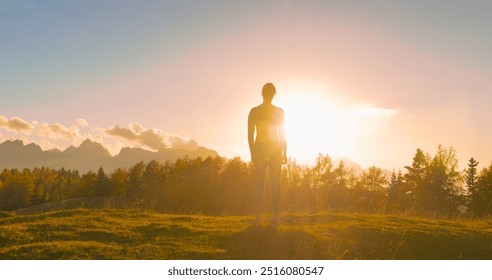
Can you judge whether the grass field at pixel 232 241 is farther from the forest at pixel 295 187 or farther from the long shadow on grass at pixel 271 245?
the forest at pixel 295 187

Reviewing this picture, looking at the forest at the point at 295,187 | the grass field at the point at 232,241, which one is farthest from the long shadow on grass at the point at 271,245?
the forest at the point at 295,187

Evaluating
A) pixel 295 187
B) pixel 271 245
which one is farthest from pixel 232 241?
pixel 295 187

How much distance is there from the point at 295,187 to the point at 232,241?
2682 inches

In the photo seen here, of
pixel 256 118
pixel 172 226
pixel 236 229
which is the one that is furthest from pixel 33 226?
pixel 256 118

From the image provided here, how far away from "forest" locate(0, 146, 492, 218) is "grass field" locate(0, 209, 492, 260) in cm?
1020

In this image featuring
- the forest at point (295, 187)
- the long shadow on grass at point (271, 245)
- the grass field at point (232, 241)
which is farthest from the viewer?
the forest at point (295, 187)

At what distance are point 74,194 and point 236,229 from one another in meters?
128

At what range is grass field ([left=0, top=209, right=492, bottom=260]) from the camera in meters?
9.30

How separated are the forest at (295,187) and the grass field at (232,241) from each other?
401 inches

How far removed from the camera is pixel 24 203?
4769 inches

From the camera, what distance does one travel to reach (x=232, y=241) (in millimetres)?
10516

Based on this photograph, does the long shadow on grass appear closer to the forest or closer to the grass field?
the grass field

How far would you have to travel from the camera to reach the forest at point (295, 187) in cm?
5628

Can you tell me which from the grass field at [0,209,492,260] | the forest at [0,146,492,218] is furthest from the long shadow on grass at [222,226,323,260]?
the forest at [0,146,492,218]
